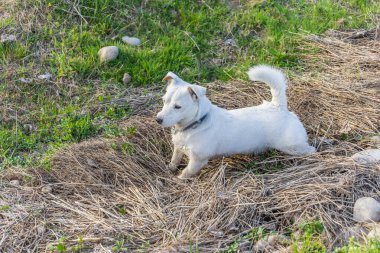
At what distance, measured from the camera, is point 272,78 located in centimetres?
445

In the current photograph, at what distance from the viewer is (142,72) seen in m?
5.88

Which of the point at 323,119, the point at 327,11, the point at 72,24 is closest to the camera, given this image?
the point at 323,119

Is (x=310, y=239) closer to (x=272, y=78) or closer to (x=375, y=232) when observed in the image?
(x=375, y=232)

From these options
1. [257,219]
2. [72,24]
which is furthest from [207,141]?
[72,24]

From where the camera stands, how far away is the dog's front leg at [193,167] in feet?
14.4

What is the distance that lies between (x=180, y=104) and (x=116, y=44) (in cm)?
228

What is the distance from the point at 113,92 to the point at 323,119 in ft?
6.79

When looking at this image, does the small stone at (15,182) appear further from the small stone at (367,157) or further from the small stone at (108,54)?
the small stone at (367,157)

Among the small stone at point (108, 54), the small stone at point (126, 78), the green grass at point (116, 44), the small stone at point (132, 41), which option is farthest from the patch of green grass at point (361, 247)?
the small stone at point (132, 41)

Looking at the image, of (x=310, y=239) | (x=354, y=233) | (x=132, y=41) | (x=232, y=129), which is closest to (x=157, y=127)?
(x=232, y=129)

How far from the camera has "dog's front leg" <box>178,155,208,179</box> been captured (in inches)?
173

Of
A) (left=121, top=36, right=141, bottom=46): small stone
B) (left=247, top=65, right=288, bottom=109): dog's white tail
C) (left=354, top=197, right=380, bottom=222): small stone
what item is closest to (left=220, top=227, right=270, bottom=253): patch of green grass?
(left=354, top=197, right=380, bottom=222): small stone

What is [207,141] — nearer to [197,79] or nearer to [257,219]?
[257,219]

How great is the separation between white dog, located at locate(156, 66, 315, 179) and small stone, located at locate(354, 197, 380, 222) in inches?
32.8
